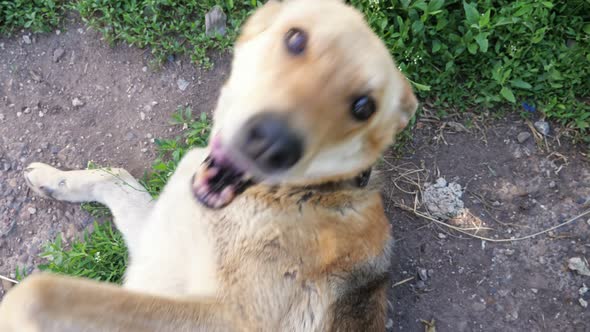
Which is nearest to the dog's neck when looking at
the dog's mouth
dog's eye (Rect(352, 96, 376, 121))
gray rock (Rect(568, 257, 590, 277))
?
the dog's mouth

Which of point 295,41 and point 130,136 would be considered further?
point 130,136

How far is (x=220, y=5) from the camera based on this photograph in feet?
13.5

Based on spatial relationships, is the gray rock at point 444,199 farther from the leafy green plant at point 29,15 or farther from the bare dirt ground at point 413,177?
the leafy green plant at point 29,15

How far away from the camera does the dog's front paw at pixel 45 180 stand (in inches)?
139

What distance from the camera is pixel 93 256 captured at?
352 cm

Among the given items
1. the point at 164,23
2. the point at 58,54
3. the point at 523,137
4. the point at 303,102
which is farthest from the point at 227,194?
the point at 523,137

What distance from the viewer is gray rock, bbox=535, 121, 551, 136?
4043 mm

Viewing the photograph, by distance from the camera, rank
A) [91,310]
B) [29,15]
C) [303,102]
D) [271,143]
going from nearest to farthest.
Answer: [271,143]
[303,102]
[91,310]
[29,15]

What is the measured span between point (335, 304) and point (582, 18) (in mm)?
Result: 3373

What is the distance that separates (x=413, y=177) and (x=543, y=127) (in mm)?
1271

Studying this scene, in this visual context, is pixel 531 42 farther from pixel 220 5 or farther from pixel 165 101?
pixel 165 101

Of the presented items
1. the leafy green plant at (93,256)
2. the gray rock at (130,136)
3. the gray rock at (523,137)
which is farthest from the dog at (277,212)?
the gray rock at (523,137)

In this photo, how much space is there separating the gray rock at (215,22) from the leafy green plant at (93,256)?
194 centimetres

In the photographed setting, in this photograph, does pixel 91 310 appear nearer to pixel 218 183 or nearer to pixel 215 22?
pixel 218 183
